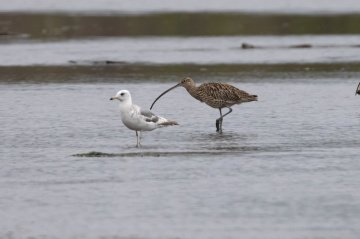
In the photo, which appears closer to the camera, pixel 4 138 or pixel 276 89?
pixel 4 138

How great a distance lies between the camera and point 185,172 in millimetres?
14094

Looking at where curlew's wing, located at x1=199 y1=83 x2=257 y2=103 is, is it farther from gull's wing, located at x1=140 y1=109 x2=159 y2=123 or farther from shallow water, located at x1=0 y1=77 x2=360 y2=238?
gull's wing, located at x1=140 y1=109 x2=159 y2=123

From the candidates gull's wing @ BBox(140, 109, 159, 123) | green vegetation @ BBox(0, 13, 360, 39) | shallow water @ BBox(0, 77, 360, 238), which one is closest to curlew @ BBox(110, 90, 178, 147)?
gull's wing @ BBox(140, 109, 159, 123)

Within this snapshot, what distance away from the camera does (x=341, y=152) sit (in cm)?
1563

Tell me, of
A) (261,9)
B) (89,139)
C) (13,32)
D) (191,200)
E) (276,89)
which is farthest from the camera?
(261,9)

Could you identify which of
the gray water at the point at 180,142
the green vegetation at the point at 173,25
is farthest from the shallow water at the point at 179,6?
the gray water at the point at 180,142

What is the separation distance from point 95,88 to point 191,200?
1376 cm

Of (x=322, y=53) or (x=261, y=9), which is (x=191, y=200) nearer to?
(x=322, y=53)

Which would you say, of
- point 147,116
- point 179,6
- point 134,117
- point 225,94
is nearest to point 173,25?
point 179,6

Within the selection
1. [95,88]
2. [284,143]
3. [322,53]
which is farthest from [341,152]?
[322,53]

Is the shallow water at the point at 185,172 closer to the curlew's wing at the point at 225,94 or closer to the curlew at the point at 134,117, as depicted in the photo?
the curlew at the point at 134,117

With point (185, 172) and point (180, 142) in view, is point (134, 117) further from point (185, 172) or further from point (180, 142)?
point (185, 172)

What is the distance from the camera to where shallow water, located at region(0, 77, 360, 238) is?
11.2m

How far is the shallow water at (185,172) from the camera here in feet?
36.9
